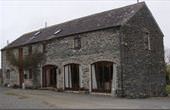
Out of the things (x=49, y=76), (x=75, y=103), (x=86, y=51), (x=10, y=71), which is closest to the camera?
(x=75, y=103)

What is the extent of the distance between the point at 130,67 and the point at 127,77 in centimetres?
97

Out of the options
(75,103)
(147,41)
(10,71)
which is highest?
(147,41)

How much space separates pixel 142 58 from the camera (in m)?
29.9

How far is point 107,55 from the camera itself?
28.6 m

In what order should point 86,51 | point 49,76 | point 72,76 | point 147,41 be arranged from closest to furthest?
point 86,51 → point 147,41 → point 72,76 → point 49,76

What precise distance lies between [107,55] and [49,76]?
8.98 meters

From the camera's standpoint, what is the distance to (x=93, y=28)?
30141 millimetres

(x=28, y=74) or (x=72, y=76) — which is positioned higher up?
(x=28, y=74)

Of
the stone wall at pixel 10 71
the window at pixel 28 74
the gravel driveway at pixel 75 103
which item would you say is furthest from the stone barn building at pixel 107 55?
the stone wall at pixel 10 71

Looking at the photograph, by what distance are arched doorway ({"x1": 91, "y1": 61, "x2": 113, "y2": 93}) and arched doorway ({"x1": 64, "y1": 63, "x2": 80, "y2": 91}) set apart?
215 centimetres

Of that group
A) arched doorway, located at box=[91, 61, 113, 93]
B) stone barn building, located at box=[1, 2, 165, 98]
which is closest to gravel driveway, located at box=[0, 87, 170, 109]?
arched doorway, located at box=[91, 61, 113, 93]

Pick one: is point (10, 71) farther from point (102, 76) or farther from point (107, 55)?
point (107, 55)

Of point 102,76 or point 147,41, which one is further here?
point 147,41

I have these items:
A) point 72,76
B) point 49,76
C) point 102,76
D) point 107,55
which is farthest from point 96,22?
point 49,76
